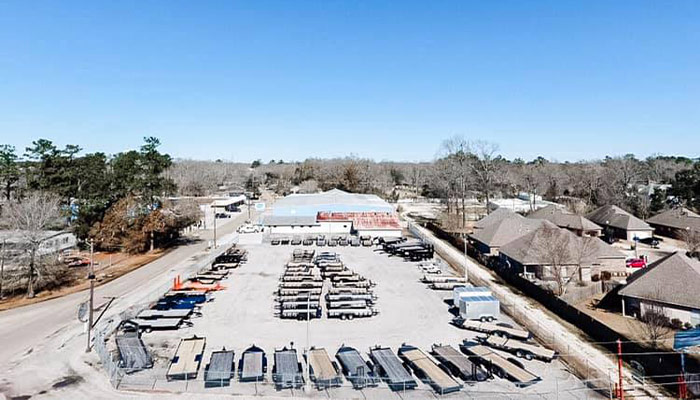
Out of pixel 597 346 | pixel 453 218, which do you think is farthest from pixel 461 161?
pixel 597 346

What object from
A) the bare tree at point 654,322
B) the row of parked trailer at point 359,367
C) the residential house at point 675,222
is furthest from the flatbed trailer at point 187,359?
the residential house at point 675,222

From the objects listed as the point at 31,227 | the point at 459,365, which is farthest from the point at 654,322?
the point at 31,227

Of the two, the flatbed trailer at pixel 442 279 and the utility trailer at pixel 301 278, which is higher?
the utility trailer at pixel 301 278

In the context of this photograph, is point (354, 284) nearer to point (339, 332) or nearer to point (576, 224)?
point (339, 332)

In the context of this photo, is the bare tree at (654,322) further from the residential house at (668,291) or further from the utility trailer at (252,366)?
the utility trailer at (252,366)

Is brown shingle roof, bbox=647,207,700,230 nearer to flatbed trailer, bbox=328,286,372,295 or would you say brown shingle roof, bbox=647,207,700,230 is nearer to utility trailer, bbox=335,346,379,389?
flatbed trailer, bbox=328,286,372,295

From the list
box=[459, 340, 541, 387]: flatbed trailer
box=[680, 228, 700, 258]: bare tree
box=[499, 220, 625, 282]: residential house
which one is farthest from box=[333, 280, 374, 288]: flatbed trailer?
box=[680, 228, 700, 258]: bare tree

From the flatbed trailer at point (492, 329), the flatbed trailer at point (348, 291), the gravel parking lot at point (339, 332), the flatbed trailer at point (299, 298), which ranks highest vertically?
the flatbed trailer at point (348, 291)

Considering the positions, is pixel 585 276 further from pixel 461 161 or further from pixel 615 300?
pixel 461 161
